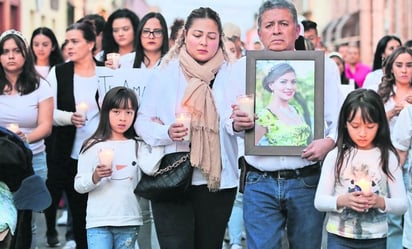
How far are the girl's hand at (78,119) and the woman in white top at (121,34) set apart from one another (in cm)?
87

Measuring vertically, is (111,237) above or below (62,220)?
above

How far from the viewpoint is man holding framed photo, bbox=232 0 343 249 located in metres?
6.60

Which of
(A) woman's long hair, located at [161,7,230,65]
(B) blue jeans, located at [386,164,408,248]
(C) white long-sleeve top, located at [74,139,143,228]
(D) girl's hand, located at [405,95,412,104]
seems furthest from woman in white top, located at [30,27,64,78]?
(A) woman's long hair, located at [161,7,230,65]

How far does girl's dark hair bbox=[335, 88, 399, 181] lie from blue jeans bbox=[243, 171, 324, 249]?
30 cm

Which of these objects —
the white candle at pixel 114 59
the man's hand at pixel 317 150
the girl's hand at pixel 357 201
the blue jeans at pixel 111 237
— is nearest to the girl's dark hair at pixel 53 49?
the white candle at pixel 114 59

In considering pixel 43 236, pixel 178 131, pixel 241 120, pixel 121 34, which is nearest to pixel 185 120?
pixel 178 131

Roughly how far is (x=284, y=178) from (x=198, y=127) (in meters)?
0.69

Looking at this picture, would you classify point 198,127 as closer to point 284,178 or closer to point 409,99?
point 284,178

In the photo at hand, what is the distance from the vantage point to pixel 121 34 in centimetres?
961

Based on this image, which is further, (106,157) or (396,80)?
(396,80)

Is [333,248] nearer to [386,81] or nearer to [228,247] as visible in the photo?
[386,81]

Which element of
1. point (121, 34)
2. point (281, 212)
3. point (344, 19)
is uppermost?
point (344, 19)

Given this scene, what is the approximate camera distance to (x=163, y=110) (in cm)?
699

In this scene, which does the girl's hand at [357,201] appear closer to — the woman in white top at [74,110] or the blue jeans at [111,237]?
the blue jeans at [111,237]
